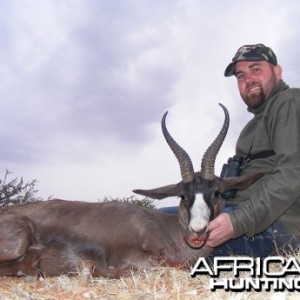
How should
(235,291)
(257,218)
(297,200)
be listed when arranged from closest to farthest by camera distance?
(235,291) → (257,218) → (297,200)

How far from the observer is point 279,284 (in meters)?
4.91

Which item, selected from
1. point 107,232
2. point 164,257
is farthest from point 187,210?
point 107,232

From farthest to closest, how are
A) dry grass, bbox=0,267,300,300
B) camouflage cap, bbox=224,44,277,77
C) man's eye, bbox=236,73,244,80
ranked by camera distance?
man's eye, bbox=236,73,244,80
camouflage cap, bbox=224,44,277,77
dry grass, bbox=0,267,300,300

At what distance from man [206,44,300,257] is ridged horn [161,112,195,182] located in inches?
28.3

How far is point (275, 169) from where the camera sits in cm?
647

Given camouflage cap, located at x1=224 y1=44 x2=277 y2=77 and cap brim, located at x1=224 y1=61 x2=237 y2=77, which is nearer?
camouflage cap, located at x1=224 y1=44 x2=277 y2=77

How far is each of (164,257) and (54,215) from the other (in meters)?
1.49

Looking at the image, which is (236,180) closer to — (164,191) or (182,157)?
(182,157)

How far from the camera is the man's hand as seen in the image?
20.1 feet

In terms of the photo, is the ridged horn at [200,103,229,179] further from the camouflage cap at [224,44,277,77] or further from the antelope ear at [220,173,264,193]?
the camouflage cap at [224,44,277,77]

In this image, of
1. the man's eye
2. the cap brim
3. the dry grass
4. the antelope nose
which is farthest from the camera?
the cap brim

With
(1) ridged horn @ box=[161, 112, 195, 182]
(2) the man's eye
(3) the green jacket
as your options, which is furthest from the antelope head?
(2) the man's eye

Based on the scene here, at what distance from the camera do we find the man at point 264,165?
630cm

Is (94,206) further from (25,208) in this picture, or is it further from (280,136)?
(280,136)
